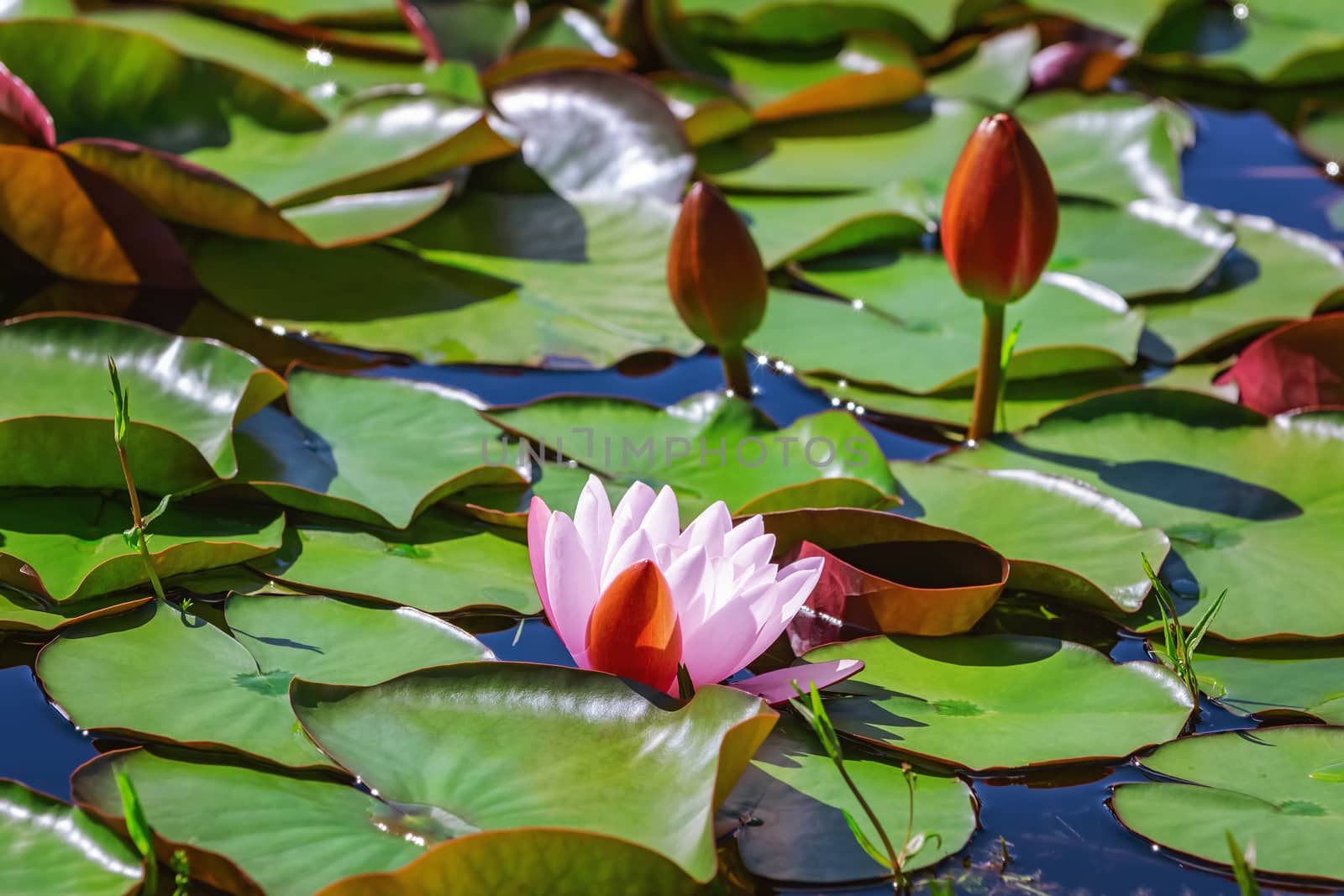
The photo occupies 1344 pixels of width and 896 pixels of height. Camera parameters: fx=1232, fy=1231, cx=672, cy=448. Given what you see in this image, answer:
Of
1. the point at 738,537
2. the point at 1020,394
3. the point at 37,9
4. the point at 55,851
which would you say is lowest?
the point at 1020,394

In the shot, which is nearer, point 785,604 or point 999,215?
point 785,604

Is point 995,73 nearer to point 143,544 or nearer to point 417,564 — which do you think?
point 417,564

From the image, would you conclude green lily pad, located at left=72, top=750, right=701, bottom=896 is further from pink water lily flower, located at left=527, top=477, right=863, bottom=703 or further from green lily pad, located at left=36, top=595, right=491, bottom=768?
pink water lily flower, located at left=527, top=477, right=863, bottom=703

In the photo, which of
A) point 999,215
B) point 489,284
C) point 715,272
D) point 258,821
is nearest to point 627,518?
point 258,821

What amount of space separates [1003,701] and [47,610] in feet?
3.45

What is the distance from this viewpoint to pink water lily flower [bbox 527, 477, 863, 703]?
119cm

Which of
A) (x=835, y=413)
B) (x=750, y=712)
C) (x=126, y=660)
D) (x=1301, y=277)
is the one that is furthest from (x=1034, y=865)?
(x=1301, y=277)

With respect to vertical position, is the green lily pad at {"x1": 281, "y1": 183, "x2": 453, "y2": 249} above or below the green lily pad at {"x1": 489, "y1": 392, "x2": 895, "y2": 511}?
above

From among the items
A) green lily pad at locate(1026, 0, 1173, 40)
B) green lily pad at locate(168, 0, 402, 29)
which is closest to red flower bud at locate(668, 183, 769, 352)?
green lily pad at locate(168, 0, 402, 29)

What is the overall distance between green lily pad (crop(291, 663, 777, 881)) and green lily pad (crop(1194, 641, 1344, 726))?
0.60m

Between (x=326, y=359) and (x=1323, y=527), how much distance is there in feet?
4.91

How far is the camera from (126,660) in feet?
4.21

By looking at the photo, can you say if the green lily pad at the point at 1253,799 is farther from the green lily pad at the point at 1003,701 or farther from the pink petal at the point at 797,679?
the pink petal at the point at 797,679

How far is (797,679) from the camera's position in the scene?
4.19 ft
